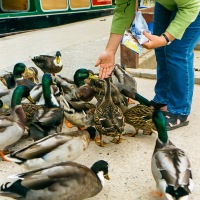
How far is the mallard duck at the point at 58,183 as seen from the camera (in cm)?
258

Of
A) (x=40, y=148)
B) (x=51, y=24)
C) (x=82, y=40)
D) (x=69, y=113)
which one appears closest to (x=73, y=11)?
(x=51, y=24)

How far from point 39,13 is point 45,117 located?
27.0 feet

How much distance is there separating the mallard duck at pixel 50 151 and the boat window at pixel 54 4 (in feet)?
28.8

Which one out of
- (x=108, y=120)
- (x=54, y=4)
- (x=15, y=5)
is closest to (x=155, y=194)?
(x=108, y=120)

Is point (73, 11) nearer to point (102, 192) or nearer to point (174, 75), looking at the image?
point (174, 75)

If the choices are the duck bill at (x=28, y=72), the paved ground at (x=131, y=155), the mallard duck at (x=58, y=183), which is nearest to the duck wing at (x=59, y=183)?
the mallard duck at (x=58, y=183)

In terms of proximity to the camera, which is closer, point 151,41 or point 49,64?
point 151,41

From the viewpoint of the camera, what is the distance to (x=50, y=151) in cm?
311

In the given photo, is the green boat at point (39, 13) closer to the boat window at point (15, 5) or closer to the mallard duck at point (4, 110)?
the boat window at point (15, 5)

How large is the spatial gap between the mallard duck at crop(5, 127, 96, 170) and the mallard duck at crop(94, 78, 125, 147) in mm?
387

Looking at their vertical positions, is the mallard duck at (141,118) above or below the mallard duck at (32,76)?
above

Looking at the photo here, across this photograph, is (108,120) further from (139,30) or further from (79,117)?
(139,30)

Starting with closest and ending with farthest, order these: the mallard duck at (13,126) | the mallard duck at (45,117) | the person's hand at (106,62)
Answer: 1. the mallard duck at (13,126)
2. the mallard duck at (45,117)
3. the person's hand at (106,62)

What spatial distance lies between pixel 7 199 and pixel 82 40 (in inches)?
251
